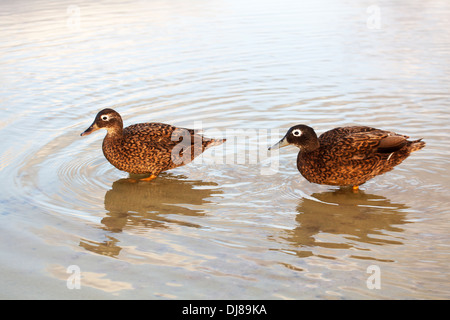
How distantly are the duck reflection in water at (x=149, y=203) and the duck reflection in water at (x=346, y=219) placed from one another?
109 centimetres

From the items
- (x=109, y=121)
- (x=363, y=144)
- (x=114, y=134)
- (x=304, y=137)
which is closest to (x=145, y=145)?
(x=114, y=134)

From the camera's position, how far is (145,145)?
7.26 m

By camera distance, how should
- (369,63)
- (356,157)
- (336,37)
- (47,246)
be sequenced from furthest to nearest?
(336,37) < (369,63) < (356,157) < (47,246)

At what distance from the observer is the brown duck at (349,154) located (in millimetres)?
6660

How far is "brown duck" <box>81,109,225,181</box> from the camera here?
7230 millimetres

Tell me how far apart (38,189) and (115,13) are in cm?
1271

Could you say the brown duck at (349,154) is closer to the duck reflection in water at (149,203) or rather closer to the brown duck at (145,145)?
the duck reflection in water at (149,203)

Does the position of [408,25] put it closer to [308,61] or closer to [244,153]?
[308,61]

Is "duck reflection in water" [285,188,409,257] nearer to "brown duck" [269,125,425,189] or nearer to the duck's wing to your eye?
"brown duck" [269,125,425,189]

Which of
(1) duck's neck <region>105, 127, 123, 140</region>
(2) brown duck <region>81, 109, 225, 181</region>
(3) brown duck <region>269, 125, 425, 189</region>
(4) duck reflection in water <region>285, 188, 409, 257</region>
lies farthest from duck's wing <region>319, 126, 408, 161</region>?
(1) duck's neck <region>105, 127, 123, 140</region>

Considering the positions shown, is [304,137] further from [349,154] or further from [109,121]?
[109,121]

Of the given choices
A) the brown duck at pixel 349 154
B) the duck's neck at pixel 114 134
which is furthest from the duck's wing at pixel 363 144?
the duck's neck at pixel 114 134

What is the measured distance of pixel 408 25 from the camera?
15242mm
